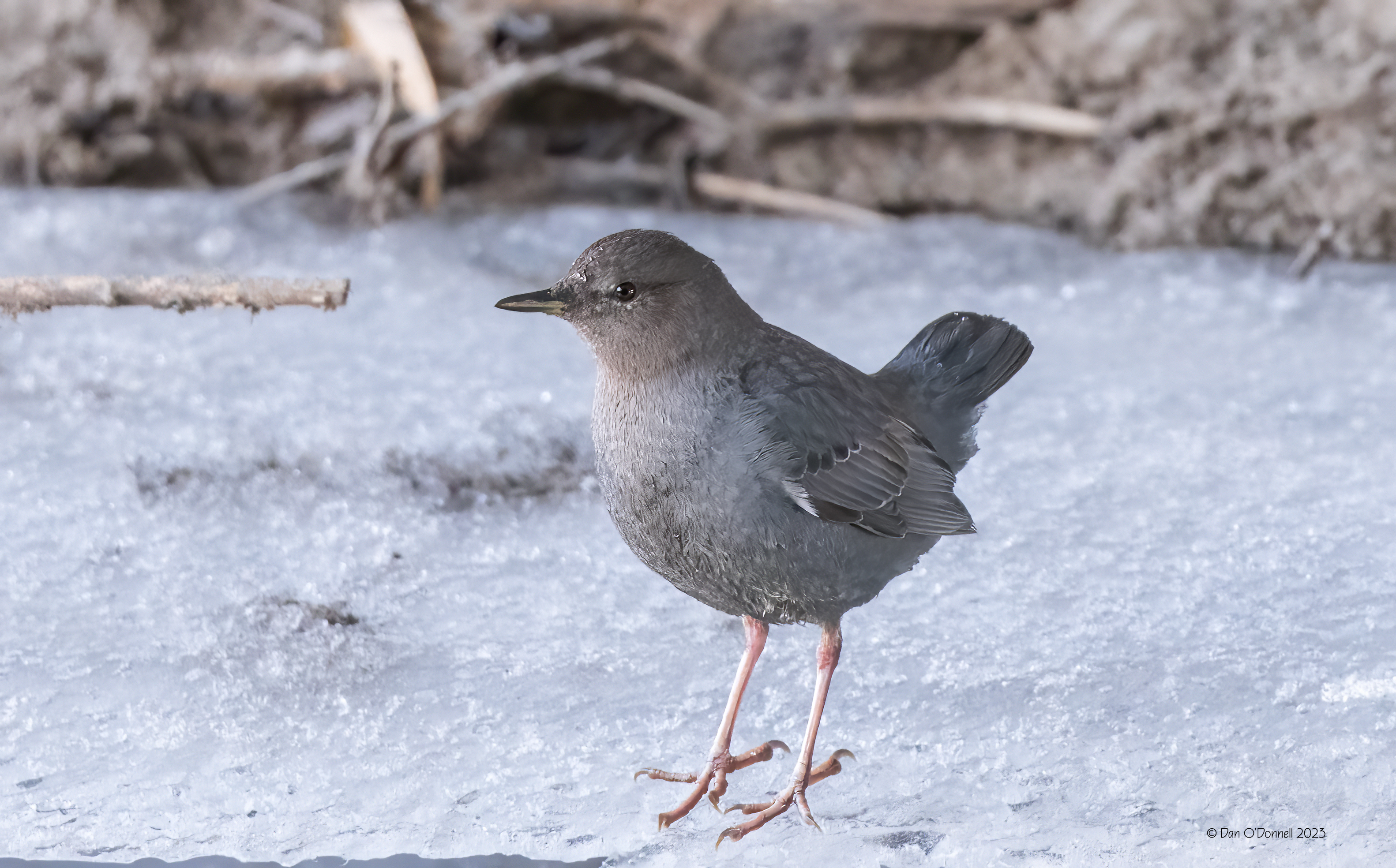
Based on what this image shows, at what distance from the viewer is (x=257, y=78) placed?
501 cm

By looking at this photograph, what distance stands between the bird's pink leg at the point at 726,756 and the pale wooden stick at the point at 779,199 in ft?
9.30

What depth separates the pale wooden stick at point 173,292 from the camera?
215 cm

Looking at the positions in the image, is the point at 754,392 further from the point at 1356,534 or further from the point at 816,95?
the point at 816,95

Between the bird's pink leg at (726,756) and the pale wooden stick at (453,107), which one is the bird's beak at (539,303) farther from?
the pale wooden stick at (453,107)

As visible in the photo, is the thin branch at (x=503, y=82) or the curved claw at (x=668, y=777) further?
the thin branch at (x=503, y=82)

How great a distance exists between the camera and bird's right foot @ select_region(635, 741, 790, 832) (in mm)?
2105

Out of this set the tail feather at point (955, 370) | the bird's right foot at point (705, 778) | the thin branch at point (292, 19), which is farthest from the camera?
the thin branch at point (292, 19)

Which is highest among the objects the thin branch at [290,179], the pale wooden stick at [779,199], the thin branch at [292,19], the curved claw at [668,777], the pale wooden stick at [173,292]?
the pale wooden stick at [173,292]

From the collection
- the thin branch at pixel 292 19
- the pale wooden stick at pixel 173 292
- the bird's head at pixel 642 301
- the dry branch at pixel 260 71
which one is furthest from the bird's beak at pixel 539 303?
the thin branch at pixel 292 19

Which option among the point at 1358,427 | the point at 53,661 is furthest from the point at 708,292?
the point at 1358,427

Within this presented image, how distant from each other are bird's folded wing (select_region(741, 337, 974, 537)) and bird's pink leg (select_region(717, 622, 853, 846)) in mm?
206

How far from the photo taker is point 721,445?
2.05m

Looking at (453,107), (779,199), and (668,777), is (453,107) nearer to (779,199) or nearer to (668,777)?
(779,199)

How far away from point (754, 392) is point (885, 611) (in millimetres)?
710
